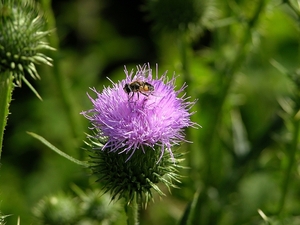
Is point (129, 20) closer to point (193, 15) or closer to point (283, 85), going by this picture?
point (283, 85)

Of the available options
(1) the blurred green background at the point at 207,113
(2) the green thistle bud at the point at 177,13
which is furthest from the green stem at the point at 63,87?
(2) the green thistle bud at the point at 177,13

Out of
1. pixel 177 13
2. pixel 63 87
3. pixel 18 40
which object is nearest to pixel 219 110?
pixel 177 13

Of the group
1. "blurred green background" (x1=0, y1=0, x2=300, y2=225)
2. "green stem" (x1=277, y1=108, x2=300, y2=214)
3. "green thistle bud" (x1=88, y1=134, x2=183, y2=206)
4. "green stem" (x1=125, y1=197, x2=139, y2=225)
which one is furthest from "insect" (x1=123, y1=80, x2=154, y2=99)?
"green stem" (x1=277, y1=108, x2=300, y2=214)

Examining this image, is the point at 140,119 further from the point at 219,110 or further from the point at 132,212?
the point at 219,110

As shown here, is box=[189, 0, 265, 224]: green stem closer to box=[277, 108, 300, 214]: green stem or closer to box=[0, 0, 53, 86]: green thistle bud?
box=[277, 108, 300, 214]: green stem

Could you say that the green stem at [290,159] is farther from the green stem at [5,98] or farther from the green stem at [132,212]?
the green stem at [5,98]

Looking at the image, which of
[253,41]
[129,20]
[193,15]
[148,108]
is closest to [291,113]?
[253,41]

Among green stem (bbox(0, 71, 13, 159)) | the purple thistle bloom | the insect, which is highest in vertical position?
green stem (bbox(0, 71, 13, 159))
